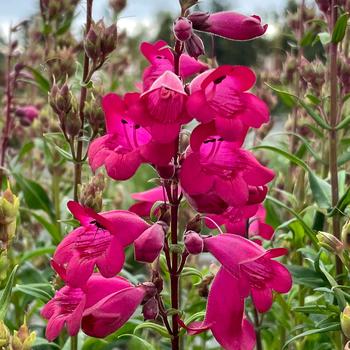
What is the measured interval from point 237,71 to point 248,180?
0.18 m

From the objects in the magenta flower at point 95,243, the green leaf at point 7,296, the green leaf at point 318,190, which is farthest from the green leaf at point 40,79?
the magenta flower at point 95,243

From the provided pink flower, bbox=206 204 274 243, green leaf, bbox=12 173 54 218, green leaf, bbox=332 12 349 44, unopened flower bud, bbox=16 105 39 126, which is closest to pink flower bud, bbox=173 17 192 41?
pink flower, bbox=206 204 274 243

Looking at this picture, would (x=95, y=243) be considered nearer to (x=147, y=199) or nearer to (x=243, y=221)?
(x=147, y=199)

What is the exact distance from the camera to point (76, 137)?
1.77 m

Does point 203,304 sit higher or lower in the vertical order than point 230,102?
lower

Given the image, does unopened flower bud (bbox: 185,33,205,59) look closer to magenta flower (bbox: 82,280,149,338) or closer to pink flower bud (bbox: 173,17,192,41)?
pink flower bud (bbox: 173,17,192,41)

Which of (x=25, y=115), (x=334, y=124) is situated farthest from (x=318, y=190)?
(x=25, y=115)

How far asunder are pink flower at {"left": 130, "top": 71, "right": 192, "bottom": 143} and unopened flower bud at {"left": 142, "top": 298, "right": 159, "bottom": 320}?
0.88ft

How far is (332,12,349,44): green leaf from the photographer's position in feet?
5.99

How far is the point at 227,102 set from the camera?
1180mm

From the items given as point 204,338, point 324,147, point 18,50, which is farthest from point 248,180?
point 18,50

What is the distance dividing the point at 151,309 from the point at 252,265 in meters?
0.18

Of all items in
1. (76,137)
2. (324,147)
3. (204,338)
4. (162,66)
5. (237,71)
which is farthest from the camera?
(324,147)

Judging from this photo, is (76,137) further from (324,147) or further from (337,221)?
(324,147)
